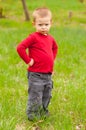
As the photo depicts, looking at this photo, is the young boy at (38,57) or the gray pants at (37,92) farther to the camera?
the gray pants at (37,92)

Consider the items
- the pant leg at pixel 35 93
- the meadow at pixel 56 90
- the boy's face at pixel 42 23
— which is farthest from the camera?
the meadow at pixel 56 90

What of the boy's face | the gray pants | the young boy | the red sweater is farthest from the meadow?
the boy's face

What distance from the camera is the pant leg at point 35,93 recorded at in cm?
577

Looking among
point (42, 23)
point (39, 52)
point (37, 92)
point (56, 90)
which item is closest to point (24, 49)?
point (39, 52)

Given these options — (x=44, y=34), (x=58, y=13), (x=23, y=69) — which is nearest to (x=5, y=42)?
(x=23, y=69)

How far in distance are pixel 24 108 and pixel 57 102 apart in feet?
2.44

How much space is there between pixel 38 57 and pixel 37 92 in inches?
21.2

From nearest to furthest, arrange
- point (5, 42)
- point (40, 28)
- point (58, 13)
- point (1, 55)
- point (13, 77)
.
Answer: point (40, 28) < point (13, 77) < point (1, 55) < point (5, 42) < point (58, 13)

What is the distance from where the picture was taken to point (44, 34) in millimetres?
5758

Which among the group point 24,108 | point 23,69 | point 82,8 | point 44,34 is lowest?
point 82,8

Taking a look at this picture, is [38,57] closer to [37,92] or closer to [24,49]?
[24,49]

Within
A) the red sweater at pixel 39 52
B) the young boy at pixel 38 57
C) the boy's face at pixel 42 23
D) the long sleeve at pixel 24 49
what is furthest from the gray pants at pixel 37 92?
the boy's face at pixel 42 23

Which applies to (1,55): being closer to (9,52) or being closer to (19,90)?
(9,52)

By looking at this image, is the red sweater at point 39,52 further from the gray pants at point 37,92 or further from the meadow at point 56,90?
the meadow at point 56,90
